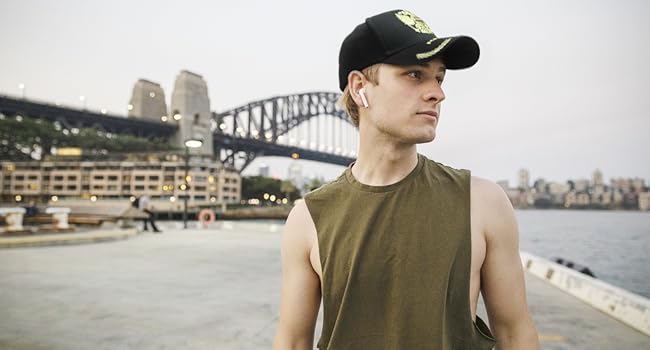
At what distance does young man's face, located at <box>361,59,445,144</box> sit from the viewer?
1.42 metres

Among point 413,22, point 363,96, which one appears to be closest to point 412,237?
point 363,96

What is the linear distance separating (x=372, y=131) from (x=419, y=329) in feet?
2.37

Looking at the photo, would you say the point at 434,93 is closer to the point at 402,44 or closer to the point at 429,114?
the point at 429,114

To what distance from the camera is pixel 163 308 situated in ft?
16.3

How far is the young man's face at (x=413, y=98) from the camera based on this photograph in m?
1.42

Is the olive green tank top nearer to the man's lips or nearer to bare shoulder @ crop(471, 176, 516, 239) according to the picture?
bare shoulder @ crop(471, 176, 516, 239)

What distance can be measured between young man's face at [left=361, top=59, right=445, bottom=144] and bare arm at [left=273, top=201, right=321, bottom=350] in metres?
0.50

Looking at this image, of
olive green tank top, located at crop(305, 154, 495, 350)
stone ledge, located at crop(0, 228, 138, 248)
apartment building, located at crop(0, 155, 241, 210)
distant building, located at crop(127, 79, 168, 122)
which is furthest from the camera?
distant building, located at crop(127, 79, 168, 122)

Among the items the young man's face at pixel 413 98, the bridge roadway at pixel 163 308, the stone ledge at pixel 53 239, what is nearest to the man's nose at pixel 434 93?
the young man's face at pixel 413 98

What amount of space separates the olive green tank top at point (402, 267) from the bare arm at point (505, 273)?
0.08 meters

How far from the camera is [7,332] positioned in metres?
3.86

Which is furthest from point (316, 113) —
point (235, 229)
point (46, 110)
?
point (235, 229)

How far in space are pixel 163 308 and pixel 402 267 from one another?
4422 mm

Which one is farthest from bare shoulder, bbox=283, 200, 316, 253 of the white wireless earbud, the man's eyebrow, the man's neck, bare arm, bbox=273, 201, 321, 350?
the man's eyebrow
